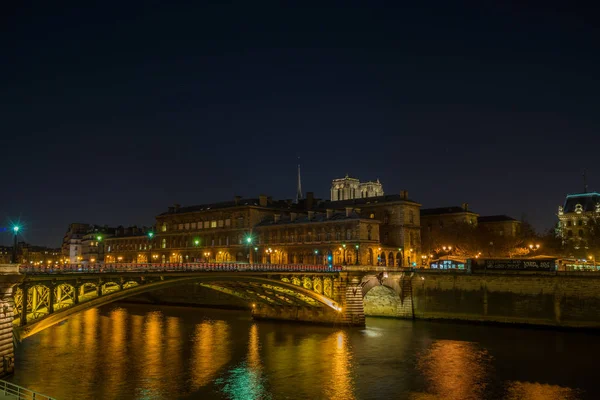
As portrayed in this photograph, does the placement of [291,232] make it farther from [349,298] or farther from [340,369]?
[340,369]

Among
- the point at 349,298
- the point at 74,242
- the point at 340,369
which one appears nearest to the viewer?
the point at 340,369

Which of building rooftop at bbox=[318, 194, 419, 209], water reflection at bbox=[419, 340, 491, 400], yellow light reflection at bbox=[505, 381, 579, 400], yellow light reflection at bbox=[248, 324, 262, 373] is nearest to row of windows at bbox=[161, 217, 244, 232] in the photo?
building rooftop at bbox=[318, 194, 419, 209]

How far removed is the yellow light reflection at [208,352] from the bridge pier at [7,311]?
11.0 m

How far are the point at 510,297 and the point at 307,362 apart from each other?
29.9m

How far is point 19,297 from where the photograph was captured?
3525cm

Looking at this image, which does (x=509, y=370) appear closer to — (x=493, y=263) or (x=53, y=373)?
(x=493, y=263)

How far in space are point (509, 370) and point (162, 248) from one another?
100690 mm

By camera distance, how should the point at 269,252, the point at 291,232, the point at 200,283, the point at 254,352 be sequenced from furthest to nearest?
the point at 269,252, the point at 291,232, the point at 200,283, the point at 254,352

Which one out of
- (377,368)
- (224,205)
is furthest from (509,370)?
(224,205)

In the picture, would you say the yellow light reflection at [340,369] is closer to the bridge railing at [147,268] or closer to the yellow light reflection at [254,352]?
the yellow light reflection at [254,352]

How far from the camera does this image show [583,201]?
127 metres

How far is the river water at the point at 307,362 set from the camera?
36.9m

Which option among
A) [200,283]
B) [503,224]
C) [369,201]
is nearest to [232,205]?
[369,201]

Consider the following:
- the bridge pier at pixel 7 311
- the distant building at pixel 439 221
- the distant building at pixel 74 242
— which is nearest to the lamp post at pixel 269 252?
the distant building at pixel 439 221
